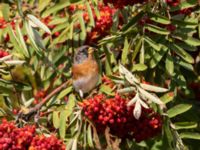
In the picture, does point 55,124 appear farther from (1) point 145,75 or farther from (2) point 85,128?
(1) point 145,75

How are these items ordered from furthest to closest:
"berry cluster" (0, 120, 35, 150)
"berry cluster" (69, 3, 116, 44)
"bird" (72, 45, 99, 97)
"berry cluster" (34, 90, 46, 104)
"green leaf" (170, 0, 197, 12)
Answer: "berry cluster" (34, 90, 46, 104), "berry cluster" (69, 3, 116, 44), "bird" (72, 45, 99, 97), "green leaf" (170, 0, 197, 12), "berry cluster" (0, 120, 35, 150)

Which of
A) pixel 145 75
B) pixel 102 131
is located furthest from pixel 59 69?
pixel 102 131

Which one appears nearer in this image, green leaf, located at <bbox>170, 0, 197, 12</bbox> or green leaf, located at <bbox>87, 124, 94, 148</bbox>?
green leaf, located at <bbox>87, 124, 94, 148</bbox>

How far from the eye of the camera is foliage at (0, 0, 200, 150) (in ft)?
11.8

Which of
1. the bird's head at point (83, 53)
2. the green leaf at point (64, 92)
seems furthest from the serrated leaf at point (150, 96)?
the bird's head at point (83, 53)

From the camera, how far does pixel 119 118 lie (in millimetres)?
3539

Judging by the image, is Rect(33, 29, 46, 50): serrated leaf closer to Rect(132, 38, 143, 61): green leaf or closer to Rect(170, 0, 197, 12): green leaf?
Rect(132, 38, 143, 61): green leaf

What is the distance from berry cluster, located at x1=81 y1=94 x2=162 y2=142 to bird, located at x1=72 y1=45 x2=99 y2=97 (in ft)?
2.02

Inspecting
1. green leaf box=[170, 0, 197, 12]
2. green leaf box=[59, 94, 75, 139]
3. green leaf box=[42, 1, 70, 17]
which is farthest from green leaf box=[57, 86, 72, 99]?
green leaf box=[170, 0, 197, 12]

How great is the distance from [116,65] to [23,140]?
983 mm

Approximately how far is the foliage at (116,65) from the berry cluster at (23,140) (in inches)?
5.7

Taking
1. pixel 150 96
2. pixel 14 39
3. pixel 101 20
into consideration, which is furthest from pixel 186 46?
pixel 14 39

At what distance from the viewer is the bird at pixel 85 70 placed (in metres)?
4.28

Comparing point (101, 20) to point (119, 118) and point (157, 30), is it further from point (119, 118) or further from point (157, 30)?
point (119, 118)
